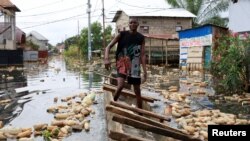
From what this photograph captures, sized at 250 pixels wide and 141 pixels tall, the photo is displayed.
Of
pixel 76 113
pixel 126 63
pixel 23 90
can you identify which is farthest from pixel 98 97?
pixel 126 63

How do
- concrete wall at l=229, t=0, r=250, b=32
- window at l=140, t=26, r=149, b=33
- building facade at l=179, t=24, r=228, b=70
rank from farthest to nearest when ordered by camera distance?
window at l=140, t=26, r=149, b=33 < concrete wall at l=229, t=0, r=250, b=32 < building facade at l=179, t=24, r=228, b=70

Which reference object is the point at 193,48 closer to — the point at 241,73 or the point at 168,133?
the point at 241,73

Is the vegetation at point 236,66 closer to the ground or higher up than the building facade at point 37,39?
closer to the ground

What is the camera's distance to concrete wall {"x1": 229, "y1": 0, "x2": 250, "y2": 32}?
81.5ft

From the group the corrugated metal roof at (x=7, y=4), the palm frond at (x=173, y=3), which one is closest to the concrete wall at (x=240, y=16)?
the palm frond at (x=173, y=3)

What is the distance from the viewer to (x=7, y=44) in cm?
4550

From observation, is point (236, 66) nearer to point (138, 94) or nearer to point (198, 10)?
point (138, 94)

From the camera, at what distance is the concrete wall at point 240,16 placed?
24.8 meters

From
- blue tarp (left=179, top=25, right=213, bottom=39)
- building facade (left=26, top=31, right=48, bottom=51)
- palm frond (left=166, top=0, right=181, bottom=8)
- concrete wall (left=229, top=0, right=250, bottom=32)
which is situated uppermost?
palm frond (left=166, top=0, right=181, bottom=8)

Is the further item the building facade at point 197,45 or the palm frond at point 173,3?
the palm frond at point 173,3

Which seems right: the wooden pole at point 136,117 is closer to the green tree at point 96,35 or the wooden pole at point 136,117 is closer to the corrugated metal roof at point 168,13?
the corrugated metal roof at point 168,13

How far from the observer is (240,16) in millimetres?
25672

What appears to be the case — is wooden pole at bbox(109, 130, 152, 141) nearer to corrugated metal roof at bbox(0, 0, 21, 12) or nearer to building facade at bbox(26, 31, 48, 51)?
corrugated metal roof at bbox(0, 0, 21, 12)

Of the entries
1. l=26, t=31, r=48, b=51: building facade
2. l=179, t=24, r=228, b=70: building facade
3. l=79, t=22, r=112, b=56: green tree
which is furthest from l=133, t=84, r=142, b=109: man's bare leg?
l=26, t=31, r=48, b=51: building facade
